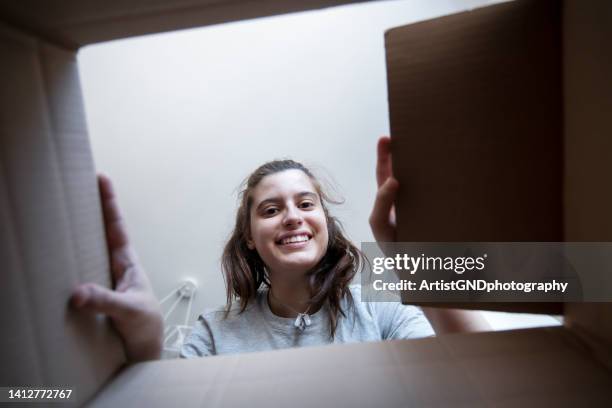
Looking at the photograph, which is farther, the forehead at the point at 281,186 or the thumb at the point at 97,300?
the forehead at the point at 281,186

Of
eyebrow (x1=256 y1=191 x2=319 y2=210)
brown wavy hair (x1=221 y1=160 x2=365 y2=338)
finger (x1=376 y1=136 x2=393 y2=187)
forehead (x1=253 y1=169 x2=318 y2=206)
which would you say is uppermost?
finger (x1=376 y1=136 x2=393 y2=187)

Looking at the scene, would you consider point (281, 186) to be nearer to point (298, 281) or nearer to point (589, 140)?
point (298, 281)

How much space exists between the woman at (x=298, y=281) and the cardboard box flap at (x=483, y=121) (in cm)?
9

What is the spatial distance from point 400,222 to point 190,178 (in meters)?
0.43

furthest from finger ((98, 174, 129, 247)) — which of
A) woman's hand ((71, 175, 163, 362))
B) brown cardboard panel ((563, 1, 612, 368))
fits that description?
brown cardboard panel ((563, 1, 612, 368))

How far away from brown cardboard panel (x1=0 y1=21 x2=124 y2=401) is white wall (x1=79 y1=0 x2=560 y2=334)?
257 mm

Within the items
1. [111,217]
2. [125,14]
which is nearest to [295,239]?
[111,217]

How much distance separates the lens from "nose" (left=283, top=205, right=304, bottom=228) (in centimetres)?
57

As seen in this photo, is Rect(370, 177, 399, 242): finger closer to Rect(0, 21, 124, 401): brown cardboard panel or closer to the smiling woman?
the smiling woman

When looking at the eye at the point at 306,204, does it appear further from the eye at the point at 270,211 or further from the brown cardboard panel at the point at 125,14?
the brown cardboard panel at the point at 125,14

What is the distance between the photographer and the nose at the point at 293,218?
0.57 m

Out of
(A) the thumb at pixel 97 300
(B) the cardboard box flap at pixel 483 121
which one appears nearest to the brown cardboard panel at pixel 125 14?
(B) the cardboard box flap at pixel 483 121

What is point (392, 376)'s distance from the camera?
0.37 metres

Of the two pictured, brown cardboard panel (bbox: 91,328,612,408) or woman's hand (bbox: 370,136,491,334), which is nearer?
brown cardboard panel (bbox: 91,328,612,408)
